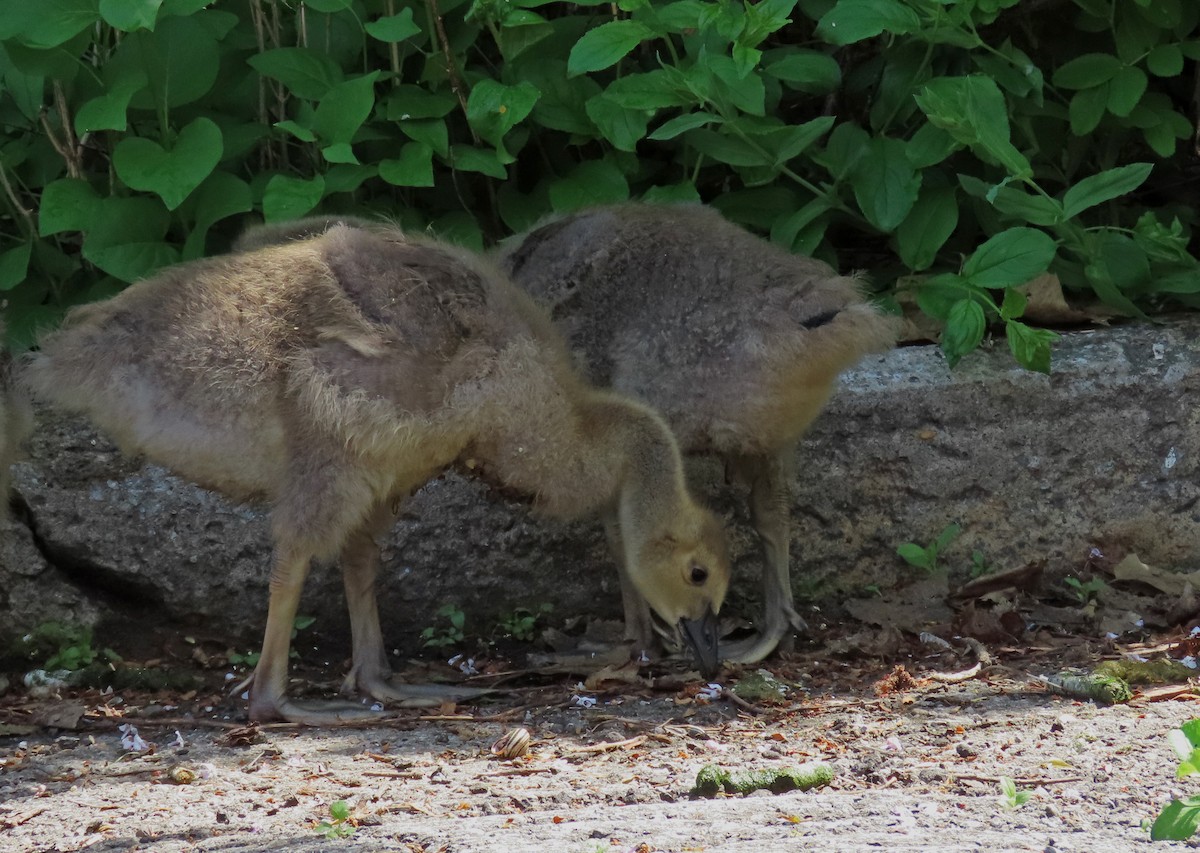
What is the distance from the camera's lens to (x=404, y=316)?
4414mm

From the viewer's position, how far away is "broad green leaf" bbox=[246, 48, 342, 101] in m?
5.37

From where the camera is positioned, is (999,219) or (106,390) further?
(999,219)

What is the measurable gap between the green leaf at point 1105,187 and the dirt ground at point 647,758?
4.28 ft

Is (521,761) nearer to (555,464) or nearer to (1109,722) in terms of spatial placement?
(555,464)

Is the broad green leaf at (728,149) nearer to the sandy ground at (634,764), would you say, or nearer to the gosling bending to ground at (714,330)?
the gosling bending to ground at (714,330)

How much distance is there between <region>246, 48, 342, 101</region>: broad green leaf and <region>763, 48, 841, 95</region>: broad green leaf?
59.3 inches

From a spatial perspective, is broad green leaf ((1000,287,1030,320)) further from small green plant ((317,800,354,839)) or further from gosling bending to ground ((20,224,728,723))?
small green plant ((317,800,354,839))

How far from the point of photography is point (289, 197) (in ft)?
17.4

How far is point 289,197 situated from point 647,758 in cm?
236

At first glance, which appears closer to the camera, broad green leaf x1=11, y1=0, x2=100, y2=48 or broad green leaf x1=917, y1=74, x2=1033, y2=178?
broad green leaf x1=11, y1=0, x2=100, y2=48

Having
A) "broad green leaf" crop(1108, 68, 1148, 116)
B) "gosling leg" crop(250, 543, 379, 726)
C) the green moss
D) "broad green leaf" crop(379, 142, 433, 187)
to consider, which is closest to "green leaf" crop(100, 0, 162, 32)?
"broad green leaf" crop(379, 142, 433, 187)

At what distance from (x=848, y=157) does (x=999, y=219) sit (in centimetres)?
65

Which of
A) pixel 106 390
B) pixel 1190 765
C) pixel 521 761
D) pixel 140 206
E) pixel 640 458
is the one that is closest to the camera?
pixel 1190 765

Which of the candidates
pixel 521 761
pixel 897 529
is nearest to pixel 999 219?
pixel 897 529
